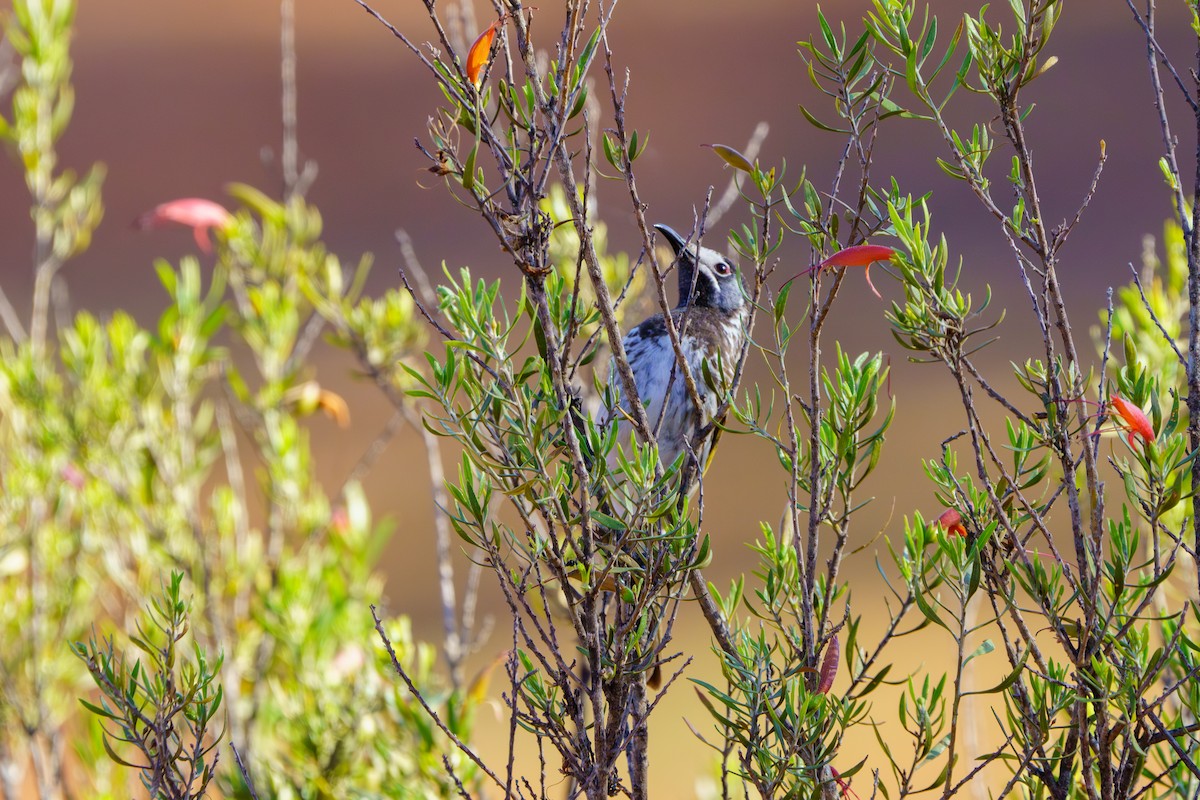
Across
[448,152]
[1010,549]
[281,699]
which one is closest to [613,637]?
[1010,549]

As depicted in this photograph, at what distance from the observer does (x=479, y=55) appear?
112cm

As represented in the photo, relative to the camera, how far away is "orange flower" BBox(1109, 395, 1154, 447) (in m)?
1.01

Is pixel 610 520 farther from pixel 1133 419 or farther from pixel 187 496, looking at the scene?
pixel 187 496

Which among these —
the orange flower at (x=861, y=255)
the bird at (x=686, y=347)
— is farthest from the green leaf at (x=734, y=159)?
the bird at (x=686, y=347)

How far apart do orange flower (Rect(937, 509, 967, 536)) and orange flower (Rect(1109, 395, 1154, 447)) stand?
22cm

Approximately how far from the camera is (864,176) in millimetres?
1117

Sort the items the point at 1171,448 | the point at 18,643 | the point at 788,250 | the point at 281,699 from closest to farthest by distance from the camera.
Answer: the point at 1171,448
the point at 281,699
the point at 18,643
the point at 788,250

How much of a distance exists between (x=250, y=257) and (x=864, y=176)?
192 cm

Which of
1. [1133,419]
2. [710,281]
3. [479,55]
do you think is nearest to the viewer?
A: [1133,419]

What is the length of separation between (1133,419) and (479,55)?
0.73 metres

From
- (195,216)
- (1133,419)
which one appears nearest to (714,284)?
(195,216)

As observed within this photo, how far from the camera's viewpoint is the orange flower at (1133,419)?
3.30 feet

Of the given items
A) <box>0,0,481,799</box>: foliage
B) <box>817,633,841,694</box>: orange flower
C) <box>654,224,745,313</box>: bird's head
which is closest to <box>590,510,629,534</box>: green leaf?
<box>817,633,841,694</box>: orange flower

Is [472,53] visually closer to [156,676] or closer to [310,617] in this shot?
[156,676]
